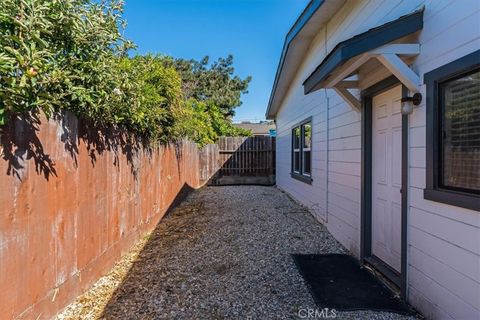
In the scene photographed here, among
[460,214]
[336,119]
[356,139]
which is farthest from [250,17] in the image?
[460,214]

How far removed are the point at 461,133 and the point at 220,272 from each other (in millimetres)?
2807

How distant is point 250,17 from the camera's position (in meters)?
14.9

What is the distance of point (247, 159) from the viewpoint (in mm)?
14117

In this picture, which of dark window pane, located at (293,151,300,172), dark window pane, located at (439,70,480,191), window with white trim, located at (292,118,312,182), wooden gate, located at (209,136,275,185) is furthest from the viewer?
Result: wooden gate, located at (209,136,275,185)

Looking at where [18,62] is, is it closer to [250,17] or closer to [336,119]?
[336,119]

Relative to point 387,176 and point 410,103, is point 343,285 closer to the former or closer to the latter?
point 387,176

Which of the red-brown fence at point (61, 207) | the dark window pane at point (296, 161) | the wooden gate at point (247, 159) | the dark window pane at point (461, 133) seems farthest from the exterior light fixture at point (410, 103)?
the wooden gate at point (247, 159)

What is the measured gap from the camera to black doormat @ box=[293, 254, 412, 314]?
2967 millimetres

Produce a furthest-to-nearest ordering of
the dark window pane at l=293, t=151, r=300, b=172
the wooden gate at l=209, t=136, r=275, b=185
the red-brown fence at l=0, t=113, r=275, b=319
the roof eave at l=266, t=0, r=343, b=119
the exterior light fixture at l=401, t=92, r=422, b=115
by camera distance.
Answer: the wooden gate at l=209, t=136, r=275, b=185, the dark window pane at l=293, t=151, r=300, b=172, the roof eave at l=266, t=0, r=343, b=119, the exterior light fixture at l=401, t=92, r=422, b=115, the red-brown fence at l=0, t=113, r=275, b=319

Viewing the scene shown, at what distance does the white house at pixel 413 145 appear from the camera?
90.4 inches

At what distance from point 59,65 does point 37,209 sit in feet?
3.54

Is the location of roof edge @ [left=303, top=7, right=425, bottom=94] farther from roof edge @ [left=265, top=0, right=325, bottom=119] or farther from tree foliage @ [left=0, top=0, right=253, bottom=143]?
roof edge @ [left=265, top=0, right=325, bottom=119]

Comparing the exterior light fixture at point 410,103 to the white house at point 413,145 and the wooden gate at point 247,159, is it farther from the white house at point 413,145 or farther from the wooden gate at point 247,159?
the wooden gate at point 247,159

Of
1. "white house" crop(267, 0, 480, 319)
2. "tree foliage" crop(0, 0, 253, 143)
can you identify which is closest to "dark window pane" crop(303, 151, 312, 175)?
"white house" crop(267, 0, 480, 319)
